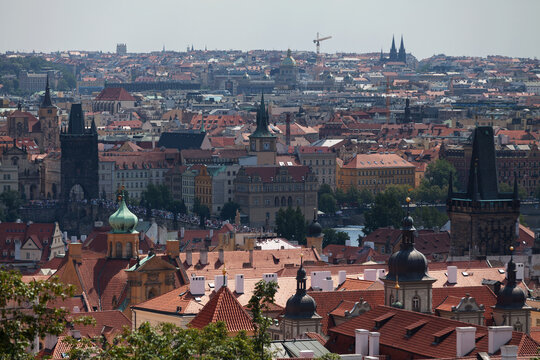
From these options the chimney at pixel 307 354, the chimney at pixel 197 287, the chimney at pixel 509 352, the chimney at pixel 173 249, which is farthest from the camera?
the chimney at pixel 173 249

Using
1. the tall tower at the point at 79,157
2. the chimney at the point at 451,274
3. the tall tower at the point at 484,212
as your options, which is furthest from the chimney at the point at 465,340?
the tall tower at the point at 79,157

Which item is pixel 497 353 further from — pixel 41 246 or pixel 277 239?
pixel 41 246

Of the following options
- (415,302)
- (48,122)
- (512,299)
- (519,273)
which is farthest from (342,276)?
(48,122)

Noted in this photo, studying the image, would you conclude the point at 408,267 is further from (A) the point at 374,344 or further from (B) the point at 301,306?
(A) the point at 374,344

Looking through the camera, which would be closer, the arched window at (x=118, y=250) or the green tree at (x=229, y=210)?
the arched window at (x=118, y=250)

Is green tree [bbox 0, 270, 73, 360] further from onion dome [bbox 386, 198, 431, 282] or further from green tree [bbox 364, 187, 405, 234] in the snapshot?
green tree [bbox 364, 187, 405, 234]

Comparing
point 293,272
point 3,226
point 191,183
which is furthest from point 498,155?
point 293,272

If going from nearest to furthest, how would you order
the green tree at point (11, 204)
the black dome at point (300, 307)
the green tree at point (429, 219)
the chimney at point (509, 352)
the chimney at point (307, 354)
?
the chimney at point (509, 352)
the chimney at point (307, 354)
the black dome at point (300, 307)
the green tree at point (429, 219)
the green tree at point (11, 204)

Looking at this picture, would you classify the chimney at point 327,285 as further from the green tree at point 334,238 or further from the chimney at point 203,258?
the green tree at point 334,238
